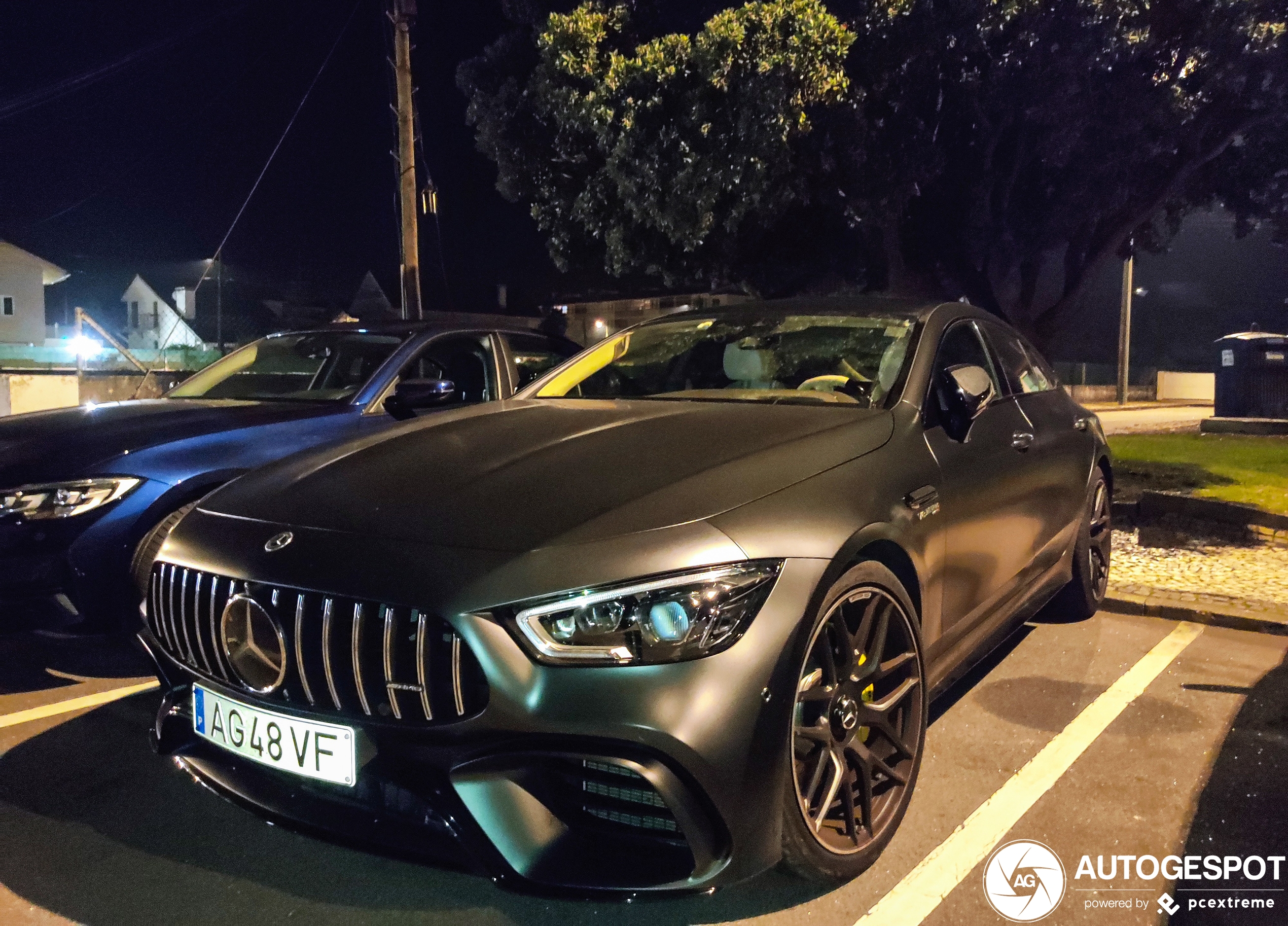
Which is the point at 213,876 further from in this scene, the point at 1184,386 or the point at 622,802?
the point at 1184,386

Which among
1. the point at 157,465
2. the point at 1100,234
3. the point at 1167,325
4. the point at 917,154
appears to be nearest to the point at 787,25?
the point at 917,154

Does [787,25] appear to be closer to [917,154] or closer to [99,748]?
[917,154]

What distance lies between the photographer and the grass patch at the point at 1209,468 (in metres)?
7.86

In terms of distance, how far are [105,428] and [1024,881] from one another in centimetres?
381

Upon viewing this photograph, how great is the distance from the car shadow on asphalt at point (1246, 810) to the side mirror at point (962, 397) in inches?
51.9

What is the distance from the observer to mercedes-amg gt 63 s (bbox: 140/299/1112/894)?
1866 millimetres

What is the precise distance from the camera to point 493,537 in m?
2.05

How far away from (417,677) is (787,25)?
8250 millimetres

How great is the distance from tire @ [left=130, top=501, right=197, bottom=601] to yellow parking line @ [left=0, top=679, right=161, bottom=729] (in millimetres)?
385

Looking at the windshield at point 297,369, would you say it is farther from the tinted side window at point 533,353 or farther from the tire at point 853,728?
the tire at point 853,728

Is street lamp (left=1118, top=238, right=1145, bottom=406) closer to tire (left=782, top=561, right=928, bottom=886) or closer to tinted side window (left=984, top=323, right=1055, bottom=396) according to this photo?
tinted side window (left=984, top=323, right=1055, bottom=396)

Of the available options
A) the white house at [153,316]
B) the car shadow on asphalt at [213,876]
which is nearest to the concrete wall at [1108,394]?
the car shadow on asphalt at [213,876]

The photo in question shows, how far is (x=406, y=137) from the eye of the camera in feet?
36.1

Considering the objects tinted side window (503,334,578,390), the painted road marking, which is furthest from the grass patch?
tinted side window (503,334,578,390)
